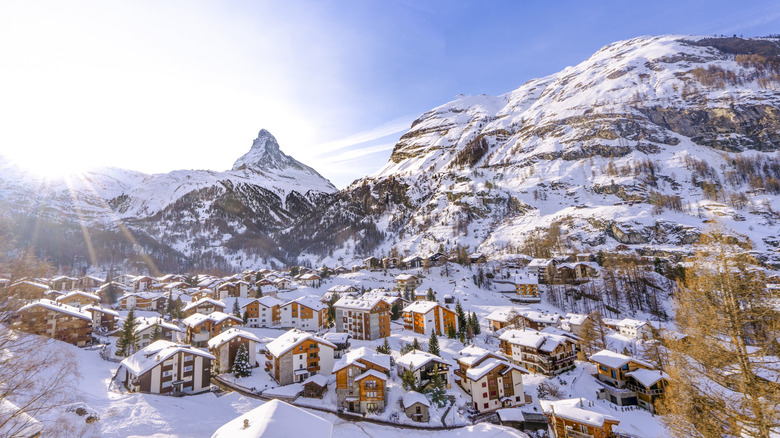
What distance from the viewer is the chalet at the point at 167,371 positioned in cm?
2788

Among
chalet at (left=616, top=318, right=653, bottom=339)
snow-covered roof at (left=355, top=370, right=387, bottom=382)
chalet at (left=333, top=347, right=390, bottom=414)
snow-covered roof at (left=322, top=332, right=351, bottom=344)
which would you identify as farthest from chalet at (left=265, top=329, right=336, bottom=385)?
chalet at (left=616, top=318, right=653, bottom=339)

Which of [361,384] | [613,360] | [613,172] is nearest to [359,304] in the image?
[361,384]

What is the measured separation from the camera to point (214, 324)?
42594mm

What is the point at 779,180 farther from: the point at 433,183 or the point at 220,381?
the point at 220,381

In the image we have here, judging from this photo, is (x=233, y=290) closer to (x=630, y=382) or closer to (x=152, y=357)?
(x=152, y=357)

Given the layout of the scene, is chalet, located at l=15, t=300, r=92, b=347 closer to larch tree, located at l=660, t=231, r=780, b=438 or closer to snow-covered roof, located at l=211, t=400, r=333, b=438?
snow-covered roof, located at l=211, t=400, r=333, b=438

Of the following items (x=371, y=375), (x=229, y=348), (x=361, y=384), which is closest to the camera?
(x=371, y=375)

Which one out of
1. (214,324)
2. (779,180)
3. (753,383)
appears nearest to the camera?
(753,383)

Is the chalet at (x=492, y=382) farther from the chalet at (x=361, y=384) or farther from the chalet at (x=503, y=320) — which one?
the chalet at (x=503, y=320)

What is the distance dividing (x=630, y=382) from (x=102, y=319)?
69.7 metres

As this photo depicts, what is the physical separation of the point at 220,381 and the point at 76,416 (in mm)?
14742

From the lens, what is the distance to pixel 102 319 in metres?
47.0

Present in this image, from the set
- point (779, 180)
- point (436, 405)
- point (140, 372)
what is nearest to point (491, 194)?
point (779, 180)

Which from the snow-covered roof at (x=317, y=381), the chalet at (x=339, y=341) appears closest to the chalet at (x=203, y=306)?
the chalet at (x=339, y=341)
